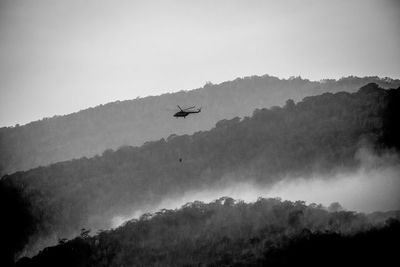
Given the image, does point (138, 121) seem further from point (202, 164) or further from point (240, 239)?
point (240, 239)

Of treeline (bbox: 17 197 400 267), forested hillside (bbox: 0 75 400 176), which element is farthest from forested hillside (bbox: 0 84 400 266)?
forested hillside (bbox: 0 75 400 176)

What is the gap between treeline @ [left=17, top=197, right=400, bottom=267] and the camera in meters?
72.7

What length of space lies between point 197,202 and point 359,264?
32.8m

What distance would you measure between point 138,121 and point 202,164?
197ft

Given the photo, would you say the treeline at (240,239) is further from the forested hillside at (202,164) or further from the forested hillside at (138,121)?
the forested hillside at (138,121)

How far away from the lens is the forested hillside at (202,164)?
332 ft

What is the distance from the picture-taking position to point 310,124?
10806 centimetres

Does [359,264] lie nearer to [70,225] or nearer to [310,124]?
[310,124]

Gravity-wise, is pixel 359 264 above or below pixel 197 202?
below

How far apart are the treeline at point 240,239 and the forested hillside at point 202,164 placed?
13376 millimetres

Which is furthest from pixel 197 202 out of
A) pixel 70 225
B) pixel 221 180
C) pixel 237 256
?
pixel 70 225

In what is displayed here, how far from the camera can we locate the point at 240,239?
81938 millimetres

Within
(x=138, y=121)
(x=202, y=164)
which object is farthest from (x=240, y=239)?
(x=138, y=121)

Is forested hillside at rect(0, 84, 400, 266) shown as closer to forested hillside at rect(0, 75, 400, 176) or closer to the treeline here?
the treeline
